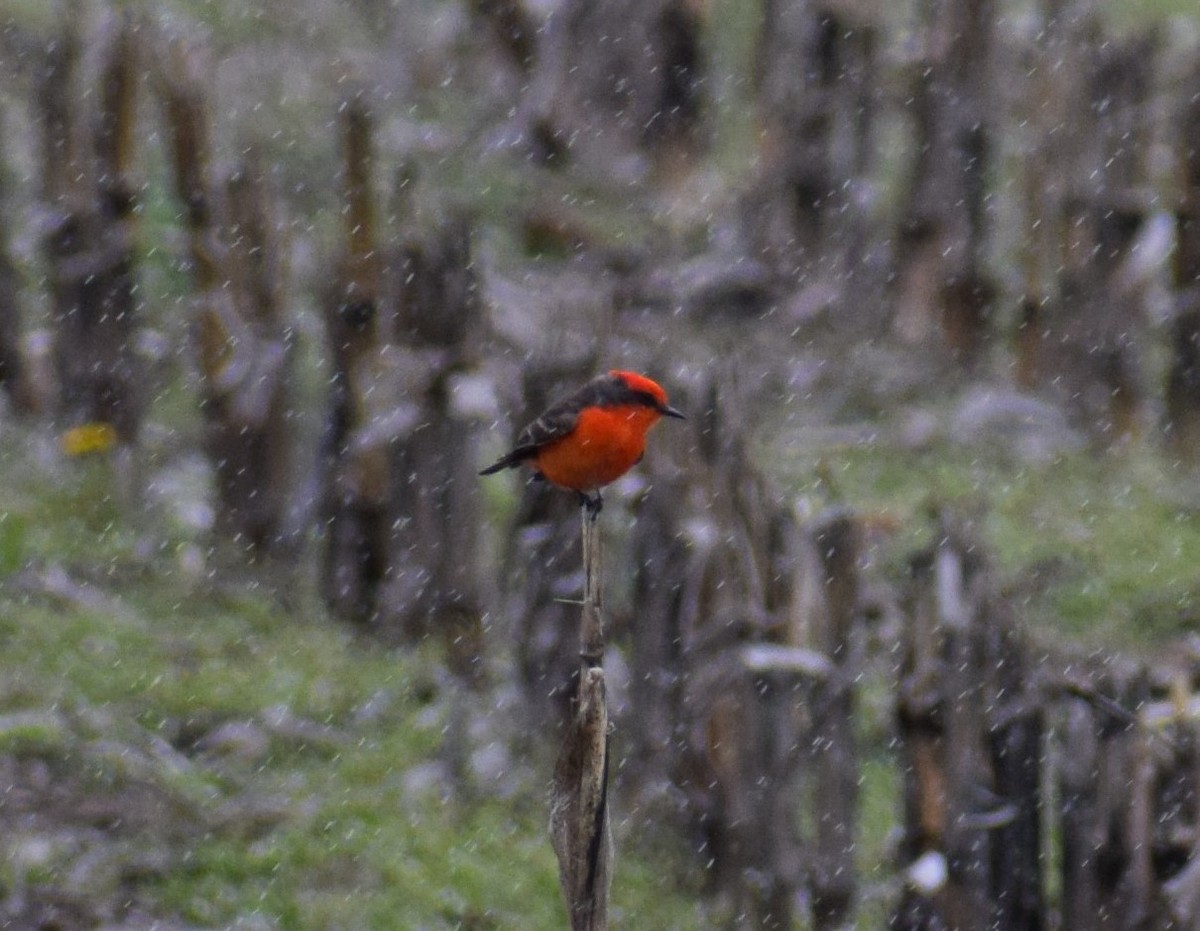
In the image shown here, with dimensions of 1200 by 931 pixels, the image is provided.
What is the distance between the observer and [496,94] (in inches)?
440

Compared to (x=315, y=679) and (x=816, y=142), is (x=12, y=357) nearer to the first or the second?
(x=315, y=679)

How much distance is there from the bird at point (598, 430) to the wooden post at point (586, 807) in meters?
1.14

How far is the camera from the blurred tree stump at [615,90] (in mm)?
10711

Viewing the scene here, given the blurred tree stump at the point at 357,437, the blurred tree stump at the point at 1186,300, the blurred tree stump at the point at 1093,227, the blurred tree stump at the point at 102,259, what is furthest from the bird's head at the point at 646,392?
the blurred tree stump at the point at 1093,227

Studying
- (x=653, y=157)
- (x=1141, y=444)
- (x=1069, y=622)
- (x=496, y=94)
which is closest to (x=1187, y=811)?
(x=1069, y=622)

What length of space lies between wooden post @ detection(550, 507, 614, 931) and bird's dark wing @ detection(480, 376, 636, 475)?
1.24 metres

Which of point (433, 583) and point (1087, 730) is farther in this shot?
point (433, 583)

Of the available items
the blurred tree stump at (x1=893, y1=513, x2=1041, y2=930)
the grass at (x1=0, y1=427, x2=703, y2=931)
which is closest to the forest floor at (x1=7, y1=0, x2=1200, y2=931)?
the grass at (x1=0, y1=427, x2=703, y2=931)

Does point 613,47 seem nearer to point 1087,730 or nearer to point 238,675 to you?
point 238,675

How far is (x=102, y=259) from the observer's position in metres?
7.62

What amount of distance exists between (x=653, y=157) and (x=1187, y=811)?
23.1 ft

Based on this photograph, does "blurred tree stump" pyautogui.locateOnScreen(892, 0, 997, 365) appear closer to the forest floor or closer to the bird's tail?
the forest floor

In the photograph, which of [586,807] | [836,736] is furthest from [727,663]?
[586,807]

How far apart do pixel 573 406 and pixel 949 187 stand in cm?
515
